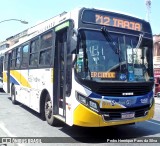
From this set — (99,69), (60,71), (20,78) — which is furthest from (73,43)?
(20,78)

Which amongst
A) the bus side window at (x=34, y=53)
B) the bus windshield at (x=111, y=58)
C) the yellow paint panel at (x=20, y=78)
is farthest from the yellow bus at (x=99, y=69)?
the yellow paint panel at (x=20, y=78)

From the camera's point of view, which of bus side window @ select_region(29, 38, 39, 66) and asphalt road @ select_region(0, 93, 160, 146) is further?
bus side window @ select_region(29, 38, 39, 66)

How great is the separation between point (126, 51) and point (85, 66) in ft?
4.22

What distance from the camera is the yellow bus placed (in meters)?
7.07

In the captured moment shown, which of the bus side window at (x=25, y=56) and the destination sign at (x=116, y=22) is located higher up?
the destination sign at (x=116, y=22)

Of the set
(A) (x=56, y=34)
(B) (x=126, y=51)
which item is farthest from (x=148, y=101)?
(A) (x=56, y=34)

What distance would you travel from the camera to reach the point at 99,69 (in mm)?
7148

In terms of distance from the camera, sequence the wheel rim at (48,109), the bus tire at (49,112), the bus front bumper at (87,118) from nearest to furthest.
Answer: the bus front bumper at (87,118), the bus tire at (49,112), the wheel rim at (48,109)

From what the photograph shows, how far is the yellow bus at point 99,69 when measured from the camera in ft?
23.2

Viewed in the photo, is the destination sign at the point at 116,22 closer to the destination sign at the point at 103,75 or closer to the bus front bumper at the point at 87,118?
the destination sign at the point at 103,75

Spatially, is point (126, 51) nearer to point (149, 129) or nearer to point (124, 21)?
point (124, 21)

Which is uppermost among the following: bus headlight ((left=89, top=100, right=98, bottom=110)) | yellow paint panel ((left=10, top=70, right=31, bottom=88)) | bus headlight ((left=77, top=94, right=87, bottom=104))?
yellow paint panel ((left=10, top=70, right=31, bottom=88))

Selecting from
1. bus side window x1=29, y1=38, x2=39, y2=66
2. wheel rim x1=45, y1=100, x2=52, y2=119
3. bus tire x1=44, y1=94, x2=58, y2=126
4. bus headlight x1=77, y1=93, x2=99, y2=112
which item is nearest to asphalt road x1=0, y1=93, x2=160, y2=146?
bus tire x1=44, y1=94, x2=58, y2=126

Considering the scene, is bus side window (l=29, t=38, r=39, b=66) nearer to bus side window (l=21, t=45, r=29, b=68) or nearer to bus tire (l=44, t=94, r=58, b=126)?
bus side window (l=21, t=45, r=29, b=68)
